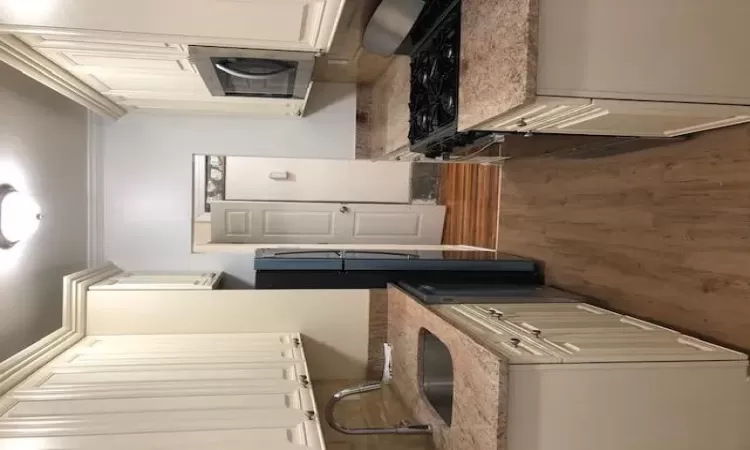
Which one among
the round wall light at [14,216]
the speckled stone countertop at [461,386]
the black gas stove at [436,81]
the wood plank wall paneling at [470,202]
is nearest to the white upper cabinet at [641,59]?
the black gas stove at [436,81]

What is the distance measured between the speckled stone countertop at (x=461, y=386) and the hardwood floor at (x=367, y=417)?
5 cm

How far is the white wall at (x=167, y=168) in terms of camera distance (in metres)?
2.31

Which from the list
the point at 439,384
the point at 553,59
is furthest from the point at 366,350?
the point at 553,59

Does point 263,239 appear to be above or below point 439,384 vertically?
above

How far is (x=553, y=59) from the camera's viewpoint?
106cm

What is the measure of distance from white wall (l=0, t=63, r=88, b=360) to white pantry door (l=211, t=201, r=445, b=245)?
3.69ft

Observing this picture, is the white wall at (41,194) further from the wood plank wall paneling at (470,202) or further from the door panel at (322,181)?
the wood plank wall paneling at (470,202)

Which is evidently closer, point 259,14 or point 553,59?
point 553,59

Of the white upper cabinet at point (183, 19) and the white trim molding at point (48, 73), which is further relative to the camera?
the white trim molding at point (48, 73)

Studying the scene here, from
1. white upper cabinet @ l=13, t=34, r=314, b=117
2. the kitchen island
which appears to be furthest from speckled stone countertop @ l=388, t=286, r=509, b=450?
white upper cabinet @ l=13, t=34, r=314, b=117

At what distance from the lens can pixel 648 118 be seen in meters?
1.21

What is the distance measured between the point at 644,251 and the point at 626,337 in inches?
13.4

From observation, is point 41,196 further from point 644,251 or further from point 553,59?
point 644,251

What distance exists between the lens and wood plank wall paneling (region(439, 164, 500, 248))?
2.61 m
